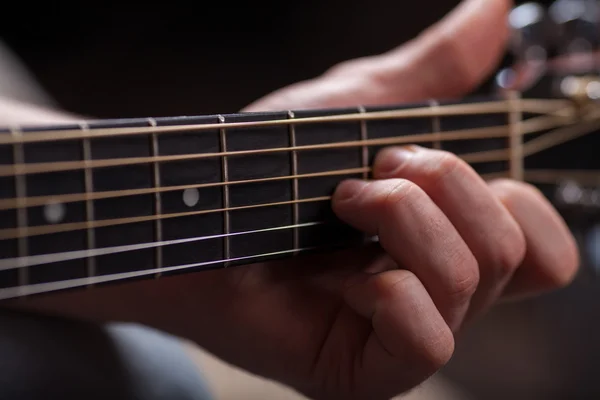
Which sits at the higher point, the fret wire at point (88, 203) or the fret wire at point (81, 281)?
the fret wire at point (88, 203)

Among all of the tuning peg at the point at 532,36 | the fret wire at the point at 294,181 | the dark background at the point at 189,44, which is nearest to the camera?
the fret wire at the point at 294,181

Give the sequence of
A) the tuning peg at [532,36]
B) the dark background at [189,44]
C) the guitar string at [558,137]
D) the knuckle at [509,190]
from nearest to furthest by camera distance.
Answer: the knuckle at [509,190] → the guitar string at [558,137] → the tuning peg at [532,36] → the dark background at [189,44]

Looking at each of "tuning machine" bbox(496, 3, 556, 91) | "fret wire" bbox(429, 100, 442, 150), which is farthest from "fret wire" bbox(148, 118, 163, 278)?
"tuning machine" bbox(496, 3, 556, 91)

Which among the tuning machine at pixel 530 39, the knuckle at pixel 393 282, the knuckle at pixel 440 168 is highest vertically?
the tuning machine at pixel 530 39

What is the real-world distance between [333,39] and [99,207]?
1.14m

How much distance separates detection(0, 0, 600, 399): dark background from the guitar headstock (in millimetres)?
528

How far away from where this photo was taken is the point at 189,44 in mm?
1374

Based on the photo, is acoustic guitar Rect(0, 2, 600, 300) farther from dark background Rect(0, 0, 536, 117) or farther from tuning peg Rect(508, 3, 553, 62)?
dark background Rect(0, 0, 536, 117)

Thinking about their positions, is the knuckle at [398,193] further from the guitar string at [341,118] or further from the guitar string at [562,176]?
the guitar string at [562,176]

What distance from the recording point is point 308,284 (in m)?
0.47

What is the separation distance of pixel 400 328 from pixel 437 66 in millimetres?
306

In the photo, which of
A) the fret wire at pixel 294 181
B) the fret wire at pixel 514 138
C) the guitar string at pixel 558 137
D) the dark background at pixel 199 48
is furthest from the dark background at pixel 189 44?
the fret wire at pixel 294 181

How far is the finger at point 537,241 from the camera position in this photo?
1.71ft

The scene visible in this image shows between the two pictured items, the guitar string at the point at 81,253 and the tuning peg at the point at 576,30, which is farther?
the tuning peg at the point at 576,30
